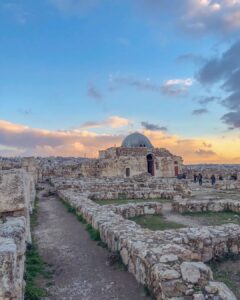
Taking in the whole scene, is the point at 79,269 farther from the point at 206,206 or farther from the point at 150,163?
the point at 150,163

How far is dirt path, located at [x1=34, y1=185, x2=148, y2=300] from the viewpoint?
5266 millimetres

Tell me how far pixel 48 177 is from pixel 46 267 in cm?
2945

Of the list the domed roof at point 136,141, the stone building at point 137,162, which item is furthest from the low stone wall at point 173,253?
the domed roof at point 136,141

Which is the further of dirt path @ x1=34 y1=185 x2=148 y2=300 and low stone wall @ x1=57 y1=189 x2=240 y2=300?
dirt path @ x1=34 y1=185 x2=148 y2=300

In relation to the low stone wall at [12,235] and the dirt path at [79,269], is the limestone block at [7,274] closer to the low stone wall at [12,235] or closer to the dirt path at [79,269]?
the low stone wall at [12,235]

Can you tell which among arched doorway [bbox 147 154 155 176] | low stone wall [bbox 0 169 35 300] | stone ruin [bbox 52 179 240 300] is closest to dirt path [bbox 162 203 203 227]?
stone ruin [bbox 52 179 240 300]

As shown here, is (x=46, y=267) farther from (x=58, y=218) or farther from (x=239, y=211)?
(x=239, y=211)

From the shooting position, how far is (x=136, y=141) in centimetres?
5094

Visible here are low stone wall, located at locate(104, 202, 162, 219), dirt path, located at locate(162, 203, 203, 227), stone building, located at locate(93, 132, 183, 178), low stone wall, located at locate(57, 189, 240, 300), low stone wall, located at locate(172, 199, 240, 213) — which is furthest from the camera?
stone building, located at locate(93, 132, 183, 178)

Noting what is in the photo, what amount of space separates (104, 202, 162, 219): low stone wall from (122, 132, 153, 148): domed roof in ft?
121

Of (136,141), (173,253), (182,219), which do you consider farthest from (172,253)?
(136,141)

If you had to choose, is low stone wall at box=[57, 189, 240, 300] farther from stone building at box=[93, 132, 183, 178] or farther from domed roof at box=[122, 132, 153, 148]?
domed roof at box=[122, 132, 153, 148]

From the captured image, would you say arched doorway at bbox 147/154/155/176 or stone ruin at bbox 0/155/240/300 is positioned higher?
arched doorway at bbox 147/154/155/176

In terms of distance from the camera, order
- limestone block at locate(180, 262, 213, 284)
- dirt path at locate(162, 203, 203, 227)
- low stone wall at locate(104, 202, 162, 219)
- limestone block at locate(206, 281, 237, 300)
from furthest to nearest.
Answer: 1. low stone wall at locate(104, 202, 162, 219)
2. dirt path at locate(162, 203, 203, 227)
3. limestone block at locate(180, 262, 213, 284)
4. limestone block at locate(206, 281, 237, 300)
